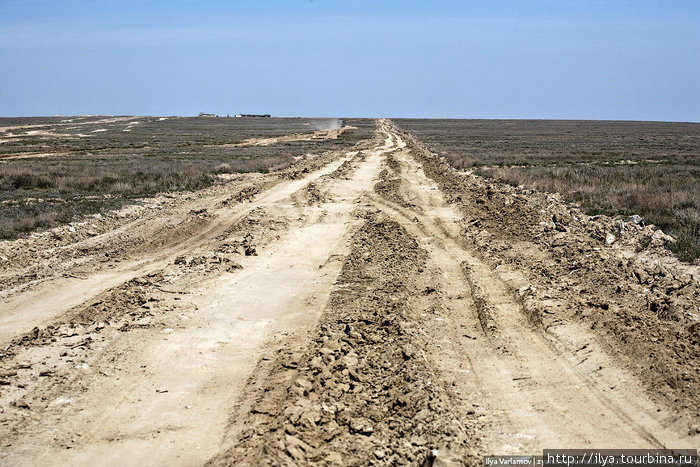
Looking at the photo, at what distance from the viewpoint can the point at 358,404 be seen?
16.7ft

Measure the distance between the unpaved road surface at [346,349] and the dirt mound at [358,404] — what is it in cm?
2

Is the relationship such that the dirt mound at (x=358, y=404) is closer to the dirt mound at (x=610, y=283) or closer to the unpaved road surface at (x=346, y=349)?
the unpaved road surface at (x=346, y=349)

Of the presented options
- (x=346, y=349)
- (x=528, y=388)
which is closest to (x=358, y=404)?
(x=346, y=349)

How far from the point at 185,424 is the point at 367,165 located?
83.3 ft

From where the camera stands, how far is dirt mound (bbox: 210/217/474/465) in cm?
429

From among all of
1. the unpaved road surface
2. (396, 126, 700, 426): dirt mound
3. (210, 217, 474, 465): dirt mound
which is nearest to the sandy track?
the unpaved road surface

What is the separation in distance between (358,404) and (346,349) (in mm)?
1146

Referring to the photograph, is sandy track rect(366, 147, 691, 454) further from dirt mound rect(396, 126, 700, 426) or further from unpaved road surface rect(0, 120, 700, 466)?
dirt mound rect(396, 126, 700, 426)

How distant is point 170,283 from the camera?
9.02 meters

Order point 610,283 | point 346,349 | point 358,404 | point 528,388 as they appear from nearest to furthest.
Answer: point 358,404, point 528,388, point 346,349, point 610,283

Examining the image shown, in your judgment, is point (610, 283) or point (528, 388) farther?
Result: point (610, 283)

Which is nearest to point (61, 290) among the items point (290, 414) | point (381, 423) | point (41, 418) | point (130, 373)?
point (130, 373)

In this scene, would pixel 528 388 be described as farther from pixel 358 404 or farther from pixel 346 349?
pixel 346 349

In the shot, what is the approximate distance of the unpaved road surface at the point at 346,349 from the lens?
4508 mm
